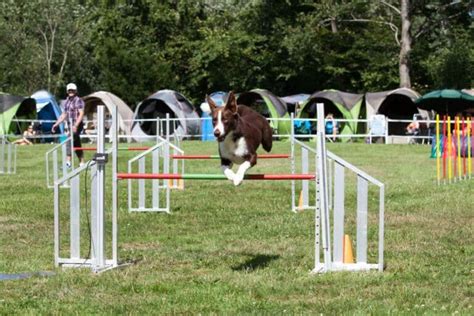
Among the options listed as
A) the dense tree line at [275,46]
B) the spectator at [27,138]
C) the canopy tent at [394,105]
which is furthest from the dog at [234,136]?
the dense tree line at [275,46]

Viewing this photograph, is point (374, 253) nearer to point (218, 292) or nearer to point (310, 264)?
point (310, 264)

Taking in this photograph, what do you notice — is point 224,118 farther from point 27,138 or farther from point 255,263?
point 27,138

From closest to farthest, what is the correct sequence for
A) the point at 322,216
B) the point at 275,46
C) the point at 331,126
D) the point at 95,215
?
the point at 322,216 < the point at 95,215 < the point at 331,126 < the point at 275,46

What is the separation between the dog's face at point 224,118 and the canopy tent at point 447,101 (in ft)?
82.3

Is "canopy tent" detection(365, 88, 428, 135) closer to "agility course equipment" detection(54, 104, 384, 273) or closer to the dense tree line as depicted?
the dense tree line

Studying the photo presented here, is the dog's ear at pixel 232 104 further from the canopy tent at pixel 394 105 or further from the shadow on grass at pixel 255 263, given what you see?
the canopy tent at pixel 394 105

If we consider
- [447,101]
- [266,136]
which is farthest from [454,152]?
A: [447,101]

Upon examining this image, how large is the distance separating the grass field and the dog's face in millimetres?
1212

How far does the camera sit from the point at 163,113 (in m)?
42.7

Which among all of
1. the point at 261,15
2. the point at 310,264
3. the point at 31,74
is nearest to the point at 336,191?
the point at 310,264

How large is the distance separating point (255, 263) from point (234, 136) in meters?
1.18

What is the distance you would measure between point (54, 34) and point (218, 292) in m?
56.8

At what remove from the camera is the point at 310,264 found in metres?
8.55

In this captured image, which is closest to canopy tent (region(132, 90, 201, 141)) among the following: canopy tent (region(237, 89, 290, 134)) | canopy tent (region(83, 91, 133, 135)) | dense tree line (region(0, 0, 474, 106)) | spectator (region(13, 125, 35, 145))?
canopy tent (region(83, 91, 133, 135))
